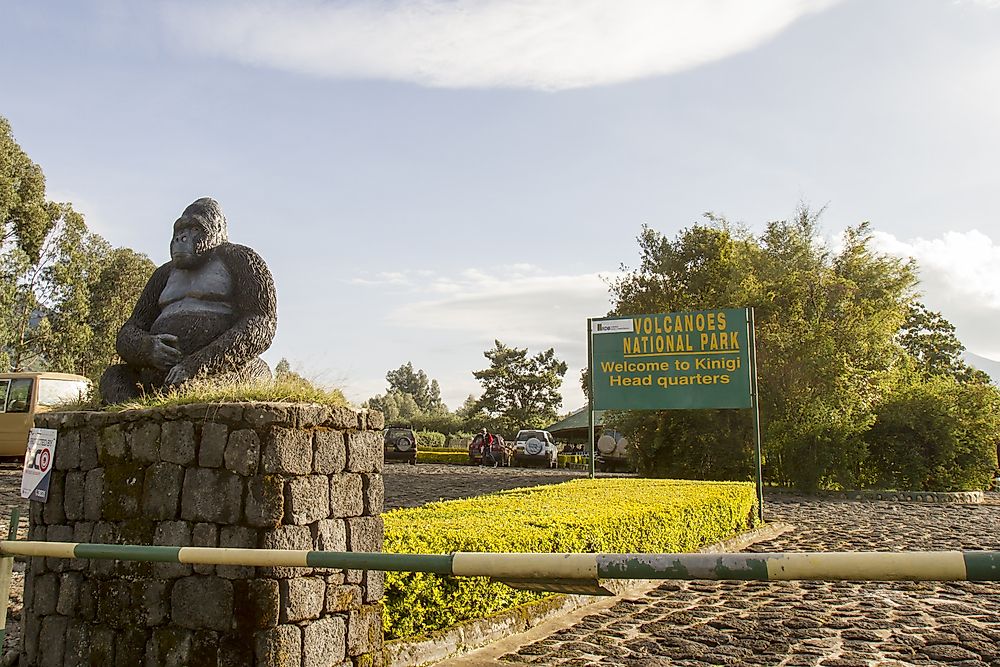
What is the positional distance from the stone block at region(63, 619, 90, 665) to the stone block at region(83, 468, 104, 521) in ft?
1.91

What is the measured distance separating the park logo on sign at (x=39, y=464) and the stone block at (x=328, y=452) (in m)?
1.81

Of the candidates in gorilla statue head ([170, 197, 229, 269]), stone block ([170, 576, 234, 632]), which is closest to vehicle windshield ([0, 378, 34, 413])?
gorilla statue head ([170, 197, 229, 269])

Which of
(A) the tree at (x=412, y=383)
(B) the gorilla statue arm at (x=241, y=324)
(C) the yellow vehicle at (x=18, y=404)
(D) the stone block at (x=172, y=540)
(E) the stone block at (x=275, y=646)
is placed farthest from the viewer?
(A) the tree at (x=412, y=383)

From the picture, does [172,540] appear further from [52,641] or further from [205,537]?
[52,641]

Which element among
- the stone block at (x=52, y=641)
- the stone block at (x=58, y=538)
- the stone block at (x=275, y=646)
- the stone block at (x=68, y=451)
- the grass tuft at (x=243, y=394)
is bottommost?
the stone block at (x=52, y=641)

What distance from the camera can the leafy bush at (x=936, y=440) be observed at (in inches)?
748

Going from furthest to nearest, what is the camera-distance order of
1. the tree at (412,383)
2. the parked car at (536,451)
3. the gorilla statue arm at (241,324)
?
the tree at (412,383), the parked car at (536,451), the gorilla statue arm at (241,324)

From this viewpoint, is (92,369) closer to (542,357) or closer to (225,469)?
(542,357)

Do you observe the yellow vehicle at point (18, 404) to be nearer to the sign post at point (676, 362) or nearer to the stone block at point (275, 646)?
the sign post at point (676, 362)

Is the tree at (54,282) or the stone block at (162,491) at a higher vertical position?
the tree at (54,282)

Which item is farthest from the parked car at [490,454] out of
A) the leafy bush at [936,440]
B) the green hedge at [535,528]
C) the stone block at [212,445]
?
the stone block at [212,445]

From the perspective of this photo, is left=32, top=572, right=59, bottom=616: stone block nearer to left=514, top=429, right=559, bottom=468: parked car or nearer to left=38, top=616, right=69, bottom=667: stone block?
left=38, top=616, right=69, bottom=667: stone block

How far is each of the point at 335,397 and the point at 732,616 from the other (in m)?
3.73

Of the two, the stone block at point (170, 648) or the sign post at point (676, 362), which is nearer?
the stone block at point (170, 648)
